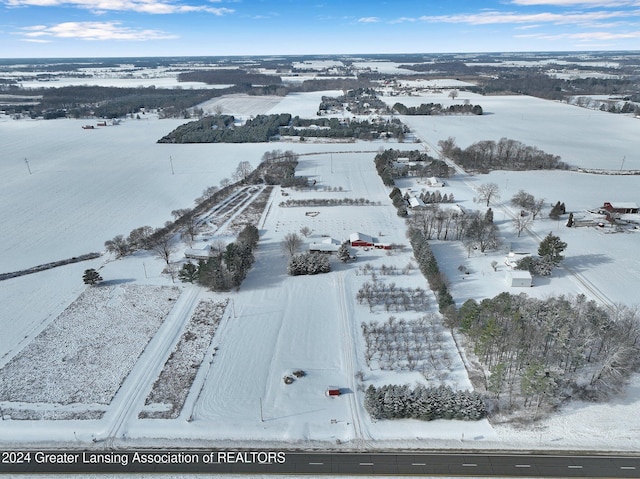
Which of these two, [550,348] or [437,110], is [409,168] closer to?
[550,348]

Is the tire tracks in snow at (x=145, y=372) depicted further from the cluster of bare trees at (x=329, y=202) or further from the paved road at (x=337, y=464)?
the cluster of bare trees at (x=329, y=202)

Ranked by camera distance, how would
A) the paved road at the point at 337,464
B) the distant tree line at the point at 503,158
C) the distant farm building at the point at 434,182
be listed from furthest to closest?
the distant tree line at the point at 503,158 < the distant farm building at the point at 434,182 < the paved road at the point at 337,464

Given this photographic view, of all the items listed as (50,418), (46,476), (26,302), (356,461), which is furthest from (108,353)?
(356,461)

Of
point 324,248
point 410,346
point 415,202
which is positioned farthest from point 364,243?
point 410,346

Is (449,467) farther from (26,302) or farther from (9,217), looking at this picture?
(9,217)

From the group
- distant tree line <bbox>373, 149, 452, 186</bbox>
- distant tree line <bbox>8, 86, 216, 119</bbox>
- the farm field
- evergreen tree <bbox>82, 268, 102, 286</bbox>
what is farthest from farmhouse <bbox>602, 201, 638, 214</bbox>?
distant tree line <bbox>8, 86, 216, 119</bbox>

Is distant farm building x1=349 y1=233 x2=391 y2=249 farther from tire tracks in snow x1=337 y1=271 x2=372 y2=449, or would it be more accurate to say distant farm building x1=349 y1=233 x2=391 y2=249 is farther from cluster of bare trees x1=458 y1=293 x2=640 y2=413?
cluster of bare trees x1=458 y1=293 x2=640 y2=413

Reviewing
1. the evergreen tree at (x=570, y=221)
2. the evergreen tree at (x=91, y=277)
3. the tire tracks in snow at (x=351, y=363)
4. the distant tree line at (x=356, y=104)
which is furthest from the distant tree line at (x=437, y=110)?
the evergreen tree at (x=91, y=277)
